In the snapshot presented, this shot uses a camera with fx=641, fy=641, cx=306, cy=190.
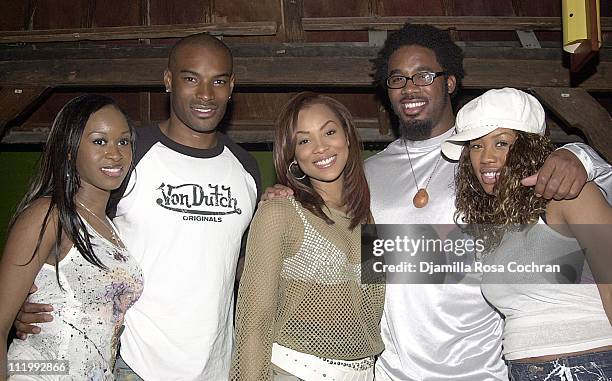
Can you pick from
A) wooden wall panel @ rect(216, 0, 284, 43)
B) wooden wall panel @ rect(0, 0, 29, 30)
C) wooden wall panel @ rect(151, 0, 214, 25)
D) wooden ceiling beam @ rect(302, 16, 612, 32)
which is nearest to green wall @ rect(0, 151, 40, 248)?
wooden wall panel @ rect(0, 0, 29, 30)

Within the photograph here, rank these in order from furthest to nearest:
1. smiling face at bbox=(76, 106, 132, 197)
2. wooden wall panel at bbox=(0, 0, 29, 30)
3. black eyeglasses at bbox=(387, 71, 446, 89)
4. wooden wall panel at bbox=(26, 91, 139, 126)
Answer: wooden wall panel at bbox=(26, 91, 139, 126)
wooden wall panel at bbox=(0, 0, 29, 30)
black eyeglasses at bbox=(387, 71, 446, 89)
smiling face at bbox=(76, 106, 132, 197)

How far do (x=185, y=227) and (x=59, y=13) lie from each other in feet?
12.7

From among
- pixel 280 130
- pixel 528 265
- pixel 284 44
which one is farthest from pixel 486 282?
pixel 284 44

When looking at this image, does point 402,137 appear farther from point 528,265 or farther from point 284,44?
point 284,44

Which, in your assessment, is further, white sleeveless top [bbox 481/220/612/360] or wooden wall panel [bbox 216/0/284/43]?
wooden wall panel [bbox 216/0/284/43]

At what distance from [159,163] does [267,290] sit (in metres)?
0.85

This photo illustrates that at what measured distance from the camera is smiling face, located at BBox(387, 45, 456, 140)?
301 cm

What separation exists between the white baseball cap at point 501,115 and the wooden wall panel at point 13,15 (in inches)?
183

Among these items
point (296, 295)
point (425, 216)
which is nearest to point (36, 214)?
point (296, 295)

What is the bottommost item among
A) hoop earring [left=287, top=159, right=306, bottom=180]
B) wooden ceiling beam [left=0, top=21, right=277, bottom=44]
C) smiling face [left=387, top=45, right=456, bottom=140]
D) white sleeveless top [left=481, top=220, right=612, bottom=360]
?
white sleeveless top [left=481, top=220, right=612, bottom=360]

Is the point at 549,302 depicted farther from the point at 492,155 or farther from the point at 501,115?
the point at 501,115

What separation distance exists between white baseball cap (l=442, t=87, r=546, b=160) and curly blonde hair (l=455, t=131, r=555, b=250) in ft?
0.15

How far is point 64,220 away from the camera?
7.47ft

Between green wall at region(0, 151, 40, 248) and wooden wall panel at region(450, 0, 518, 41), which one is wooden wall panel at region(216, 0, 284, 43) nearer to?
wooden wall panel at region(450, 0, 518, 41)
